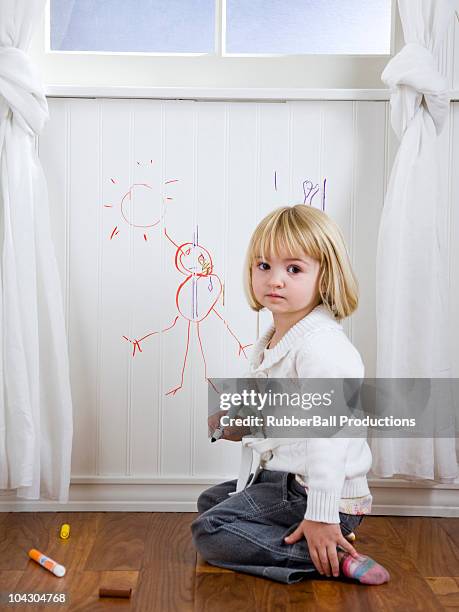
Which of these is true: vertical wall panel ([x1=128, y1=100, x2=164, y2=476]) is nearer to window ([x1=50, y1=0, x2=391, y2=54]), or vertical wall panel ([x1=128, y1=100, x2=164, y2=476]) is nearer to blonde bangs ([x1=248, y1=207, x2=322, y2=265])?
window ([x1=50, y1=0, x2=391, y2=54])

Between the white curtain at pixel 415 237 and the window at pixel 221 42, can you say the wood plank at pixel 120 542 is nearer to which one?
the white curtain at pixel 415 237

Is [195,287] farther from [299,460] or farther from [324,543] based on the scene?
[324,543]

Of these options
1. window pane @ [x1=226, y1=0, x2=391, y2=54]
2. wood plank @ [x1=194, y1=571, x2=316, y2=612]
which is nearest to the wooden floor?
wood plank @ [x1=194, y1=571, x2=316, y2=612]

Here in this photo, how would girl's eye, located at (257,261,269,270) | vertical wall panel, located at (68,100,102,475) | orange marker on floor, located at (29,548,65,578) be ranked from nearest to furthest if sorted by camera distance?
orange marker on floor, located at (29,548,65,578), girl's eye, located at (257,261,269,270), vertical wall panel, located at (68,100,102,475)

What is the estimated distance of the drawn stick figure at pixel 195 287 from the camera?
1.78m

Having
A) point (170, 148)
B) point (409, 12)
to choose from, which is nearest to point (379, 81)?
point (409, 12)

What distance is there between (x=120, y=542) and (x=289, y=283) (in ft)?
2.07

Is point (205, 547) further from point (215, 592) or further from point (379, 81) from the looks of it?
point (379, 81)

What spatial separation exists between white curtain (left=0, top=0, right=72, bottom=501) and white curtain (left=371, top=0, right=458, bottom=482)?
71cm

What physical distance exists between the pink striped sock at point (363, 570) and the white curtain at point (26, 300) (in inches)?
25.7

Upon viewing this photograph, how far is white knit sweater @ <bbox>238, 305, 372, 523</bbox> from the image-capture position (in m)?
1.33

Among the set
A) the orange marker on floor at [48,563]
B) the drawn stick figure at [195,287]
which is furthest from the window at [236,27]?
the orange marker on floor at [48,563]

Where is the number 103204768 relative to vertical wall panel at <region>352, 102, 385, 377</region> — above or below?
below

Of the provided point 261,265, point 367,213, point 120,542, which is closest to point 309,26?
point 367,213
